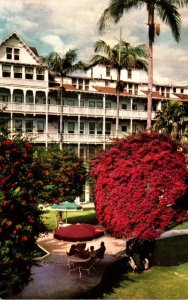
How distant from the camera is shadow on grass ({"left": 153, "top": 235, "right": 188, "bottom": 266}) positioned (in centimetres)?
2212

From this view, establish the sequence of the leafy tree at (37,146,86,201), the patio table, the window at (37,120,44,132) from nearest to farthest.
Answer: the patio table < the leafy tree at (37,146,86,201) < the window at (37,120,44,132)

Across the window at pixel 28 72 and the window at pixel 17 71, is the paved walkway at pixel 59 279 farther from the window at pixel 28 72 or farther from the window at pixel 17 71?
the window at pixel 28 72

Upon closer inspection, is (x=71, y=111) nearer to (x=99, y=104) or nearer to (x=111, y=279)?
(x=99, y=104)

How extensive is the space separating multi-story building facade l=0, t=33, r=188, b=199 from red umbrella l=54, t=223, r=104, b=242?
26.7 m

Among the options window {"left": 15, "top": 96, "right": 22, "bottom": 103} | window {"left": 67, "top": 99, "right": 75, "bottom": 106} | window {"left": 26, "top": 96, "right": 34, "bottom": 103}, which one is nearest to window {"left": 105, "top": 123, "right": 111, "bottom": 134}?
window {"left": 67, "top": 99, "right": 75, "bottom": 106}

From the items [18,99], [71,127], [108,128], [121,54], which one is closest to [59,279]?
[121,54]

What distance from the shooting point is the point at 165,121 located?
45.9 meters

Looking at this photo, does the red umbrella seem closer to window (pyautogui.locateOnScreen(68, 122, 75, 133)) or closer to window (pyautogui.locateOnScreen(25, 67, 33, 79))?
window (pyautogui.locateOnScreen(25, 67, 33, 79))

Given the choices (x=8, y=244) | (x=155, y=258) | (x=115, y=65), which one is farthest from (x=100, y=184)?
(x=115, y=65)

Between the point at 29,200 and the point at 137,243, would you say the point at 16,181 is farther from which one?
the point at 137,243

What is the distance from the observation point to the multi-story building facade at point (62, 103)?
49.6 m

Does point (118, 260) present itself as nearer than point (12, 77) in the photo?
Yes

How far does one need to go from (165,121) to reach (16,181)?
3517cm

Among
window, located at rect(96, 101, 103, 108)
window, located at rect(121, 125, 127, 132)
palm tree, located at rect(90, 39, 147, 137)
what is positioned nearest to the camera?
palm tree, located at rect(90, 39, 147, 137)
